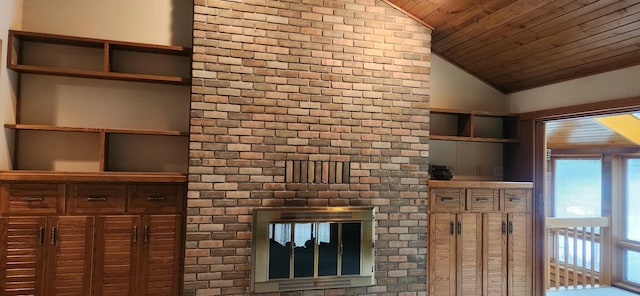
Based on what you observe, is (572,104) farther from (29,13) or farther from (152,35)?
(29,13)

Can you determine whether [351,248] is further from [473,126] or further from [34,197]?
[34,197]

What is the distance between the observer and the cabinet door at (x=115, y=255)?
295 cm

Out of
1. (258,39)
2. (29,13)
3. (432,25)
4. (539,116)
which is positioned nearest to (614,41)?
(539,116)

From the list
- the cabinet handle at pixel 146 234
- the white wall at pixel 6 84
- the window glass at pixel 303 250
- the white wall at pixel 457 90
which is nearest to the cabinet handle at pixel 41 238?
the white wall at pixel 6 84

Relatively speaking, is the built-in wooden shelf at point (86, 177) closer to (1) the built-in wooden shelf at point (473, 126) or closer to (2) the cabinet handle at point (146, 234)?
(2) the cabinet handle at point (146, 234)

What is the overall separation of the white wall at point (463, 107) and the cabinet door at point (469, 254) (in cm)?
62

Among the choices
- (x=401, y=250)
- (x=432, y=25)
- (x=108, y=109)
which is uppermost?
(x=432, y=25)

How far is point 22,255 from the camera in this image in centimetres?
281

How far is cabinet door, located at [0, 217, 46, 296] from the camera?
9.12 ft

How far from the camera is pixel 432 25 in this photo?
3.62 meters

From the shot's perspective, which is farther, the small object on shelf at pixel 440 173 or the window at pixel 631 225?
the window at pixel 631 225

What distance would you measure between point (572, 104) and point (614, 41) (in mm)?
790

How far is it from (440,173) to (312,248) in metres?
1.55

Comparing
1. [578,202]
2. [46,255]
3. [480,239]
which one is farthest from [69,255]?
[578,202]
